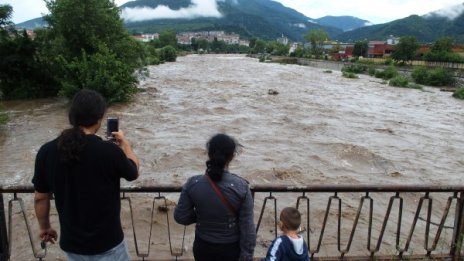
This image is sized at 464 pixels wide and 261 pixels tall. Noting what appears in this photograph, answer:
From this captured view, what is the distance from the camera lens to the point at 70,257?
2920 mm

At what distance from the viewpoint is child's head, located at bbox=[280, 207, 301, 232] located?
3.17 metres

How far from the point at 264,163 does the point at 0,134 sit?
37.3ft

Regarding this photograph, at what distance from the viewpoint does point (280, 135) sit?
17.1 meters

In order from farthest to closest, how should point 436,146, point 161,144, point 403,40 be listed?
1. point 403,40
2. point 436,146
3. point 161,144

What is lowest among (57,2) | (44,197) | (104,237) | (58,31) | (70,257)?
(70,257)

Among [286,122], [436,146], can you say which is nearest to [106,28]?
[286,122]

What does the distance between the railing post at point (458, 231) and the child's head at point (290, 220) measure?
2.41 m

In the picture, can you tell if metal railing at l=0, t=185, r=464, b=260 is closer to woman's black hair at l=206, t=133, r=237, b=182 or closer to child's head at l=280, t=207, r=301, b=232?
child's head at l=280, t=207, r=301, b=232

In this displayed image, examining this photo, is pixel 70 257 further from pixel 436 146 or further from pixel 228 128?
pixel 436 146

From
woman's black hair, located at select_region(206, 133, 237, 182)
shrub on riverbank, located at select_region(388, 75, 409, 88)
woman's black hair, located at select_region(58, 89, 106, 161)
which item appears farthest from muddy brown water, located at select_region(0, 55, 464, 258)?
shrub on riverbank, located at select_region(388, 75, 409, 88)

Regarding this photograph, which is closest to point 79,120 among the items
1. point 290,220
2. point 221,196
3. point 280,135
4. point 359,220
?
point 221,196

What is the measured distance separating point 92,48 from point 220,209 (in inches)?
1038

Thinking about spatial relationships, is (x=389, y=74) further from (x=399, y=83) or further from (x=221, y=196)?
(x=221, y=196)

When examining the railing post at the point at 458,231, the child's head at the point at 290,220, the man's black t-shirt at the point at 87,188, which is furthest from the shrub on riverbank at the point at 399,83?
the man's black t-shirt at the point at 87,188
